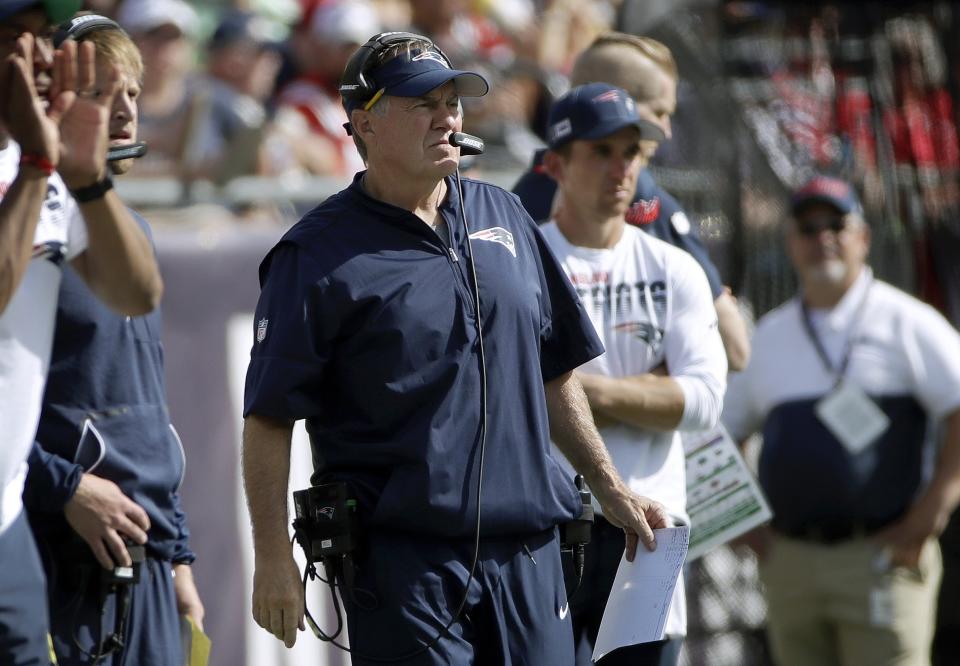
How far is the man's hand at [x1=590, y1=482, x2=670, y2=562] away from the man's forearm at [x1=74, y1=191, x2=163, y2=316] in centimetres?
126

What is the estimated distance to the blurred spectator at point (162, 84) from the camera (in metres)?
8.21

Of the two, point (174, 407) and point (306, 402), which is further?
A: point (174, 407)

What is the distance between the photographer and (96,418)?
171 inches

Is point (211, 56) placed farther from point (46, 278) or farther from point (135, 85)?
point (46, 278)

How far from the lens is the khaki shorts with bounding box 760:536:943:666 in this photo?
280 inches

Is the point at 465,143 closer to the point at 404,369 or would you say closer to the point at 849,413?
the point at 404,369

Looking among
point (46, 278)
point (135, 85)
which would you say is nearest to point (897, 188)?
point (135, 85)

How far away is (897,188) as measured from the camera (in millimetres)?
8039

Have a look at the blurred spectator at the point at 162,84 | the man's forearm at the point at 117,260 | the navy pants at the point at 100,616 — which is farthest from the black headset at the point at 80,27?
the blurred spectator at the point at 162,84

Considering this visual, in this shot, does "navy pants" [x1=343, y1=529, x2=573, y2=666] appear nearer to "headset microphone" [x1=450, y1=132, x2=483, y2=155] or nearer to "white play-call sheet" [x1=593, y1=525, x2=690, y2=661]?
"white play-call sheet" [x1=593, y1=525, x2=690, y2=661]

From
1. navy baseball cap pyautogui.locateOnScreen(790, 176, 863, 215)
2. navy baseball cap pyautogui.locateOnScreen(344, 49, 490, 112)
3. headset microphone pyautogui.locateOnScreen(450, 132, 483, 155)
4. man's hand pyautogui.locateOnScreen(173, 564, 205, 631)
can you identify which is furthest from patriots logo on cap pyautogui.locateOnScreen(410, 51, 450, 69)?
navy baseball cap pyautogui.locateOnScreen(790, 176, 863, 215)

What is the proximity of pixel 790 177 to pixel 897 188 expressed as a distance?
21.6 inches

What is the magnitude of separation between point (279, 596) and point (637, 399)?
4.52 feet

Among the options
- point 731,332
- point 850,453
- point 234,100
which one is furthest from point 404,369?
point 234,100
